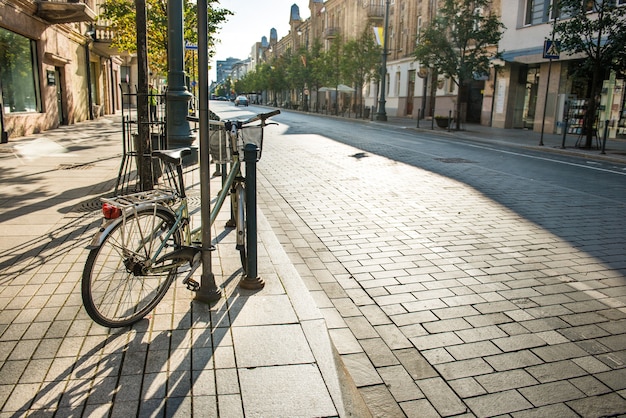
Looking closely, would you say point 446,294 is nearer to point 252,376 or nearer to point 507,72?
point 252,376

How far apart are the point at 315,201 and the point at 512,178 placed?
5.00 meters

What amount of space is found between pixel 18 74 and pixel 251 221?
15742 millimetres

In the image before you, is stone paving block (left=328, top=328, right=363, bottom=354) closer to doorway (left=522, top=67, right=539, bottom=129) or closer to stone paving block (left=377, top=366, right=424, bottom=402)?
stone paving block (left=377, top=366, right=424, bottom=402)

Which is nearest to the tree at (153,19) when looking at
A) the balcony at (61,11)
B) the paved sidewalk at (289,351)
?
the balcony at (61,11)

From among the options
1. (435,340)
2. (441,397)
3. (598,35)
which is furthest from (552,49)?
(441,397)

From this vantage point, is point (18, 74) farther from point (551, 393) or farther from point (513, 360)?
point (551, 393)

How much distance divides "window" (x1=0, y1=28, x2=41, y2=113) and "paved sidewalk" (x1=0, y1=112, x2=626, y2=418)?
12446 mm

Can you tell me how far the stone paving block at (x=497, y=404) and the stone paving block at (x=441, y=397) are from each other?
7cm

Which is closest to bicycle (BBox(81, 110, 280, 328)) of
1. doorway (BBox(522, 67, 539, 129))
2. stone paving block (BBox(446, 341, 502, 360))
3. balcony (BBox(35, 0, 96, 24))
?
stone paving block (BBox(446, 341, 502, 360))

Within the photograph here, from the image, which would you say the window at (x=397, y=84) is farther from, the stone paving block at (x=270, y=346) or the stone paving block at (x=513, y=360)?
the stone paving block at (x=270, y=346)

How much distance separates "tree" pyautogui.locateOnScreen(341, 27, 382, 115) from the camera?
41.0 m

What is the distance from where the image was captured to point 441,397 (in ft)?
9.50

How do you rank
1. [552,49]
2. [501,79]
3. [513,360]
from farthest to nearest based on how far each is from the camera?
[501,79], [552,49], [513,360]

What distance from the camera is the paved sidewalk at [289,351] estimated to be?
2.63 metres
